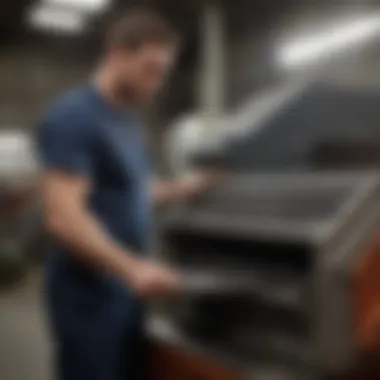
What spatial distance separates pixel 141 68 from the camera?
3.54ft

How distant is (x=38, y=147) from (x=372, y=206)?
530 millimetres

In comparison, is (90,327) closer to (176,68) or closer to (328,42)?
(176,68)

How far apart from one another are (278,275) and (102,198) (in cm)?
30

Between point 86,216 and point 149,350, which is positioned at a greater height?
point 86,216

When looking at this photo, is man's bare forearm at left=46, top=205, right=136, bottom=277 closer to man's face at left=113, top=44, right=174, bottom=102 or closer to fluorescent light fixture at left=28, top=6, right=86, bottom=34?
man's face at left=113, top=44, right=174, bottom=102

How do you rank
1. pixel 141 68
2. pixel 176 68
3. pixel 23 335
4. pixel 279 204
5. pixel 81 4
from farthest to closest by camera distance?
pixel 23 335 < pixel 81 4 < pixel 176 68 < pixel 141 68 < pixel 279 204

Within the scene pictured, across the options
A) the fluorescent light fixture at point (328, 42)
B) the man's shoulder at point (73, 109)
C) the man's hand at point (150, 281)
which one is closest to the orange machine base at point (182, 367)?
the man's hand at point (150, 281)

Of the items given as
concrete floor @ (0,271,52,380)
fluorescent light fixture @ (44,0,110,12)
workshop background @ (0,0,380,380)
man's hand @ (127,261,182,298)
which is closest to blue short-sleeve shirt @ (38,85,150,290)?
man's hand @ (127,261,182,298)

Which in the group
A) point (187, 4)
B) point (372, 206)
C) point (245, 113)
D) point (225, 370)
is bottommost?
point (225, 370)

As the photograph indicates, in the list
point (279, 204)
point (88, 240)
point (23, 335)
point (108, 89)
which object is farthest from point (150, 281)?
point (23, 335)

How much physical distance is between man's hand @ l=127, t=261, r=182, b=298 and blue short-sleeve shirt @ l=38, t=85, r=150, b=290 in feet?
0.36

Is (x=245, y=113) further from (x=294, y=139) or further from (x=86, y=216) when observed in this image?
(x=86, y=216)

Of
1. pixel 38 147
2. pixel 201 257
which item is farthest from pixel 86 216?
pixel 201 257

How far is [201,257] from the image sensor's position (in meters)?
1.20
